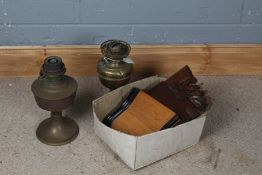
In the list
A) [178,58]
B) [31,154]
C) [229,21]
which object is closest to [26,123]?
[31,154]

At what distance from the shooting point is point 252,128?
59.3 inches

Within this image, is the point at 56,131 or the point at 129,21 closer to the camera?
the point at 56,131

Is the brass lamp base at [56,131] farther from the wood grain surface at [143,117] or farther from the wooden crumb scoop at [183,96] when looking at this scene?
the wooden crumb scoop at [183,96]

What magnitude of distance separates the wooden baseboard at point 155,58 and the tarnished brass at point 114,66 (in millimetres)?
193

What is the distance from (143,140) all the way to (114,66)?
0.33 meters

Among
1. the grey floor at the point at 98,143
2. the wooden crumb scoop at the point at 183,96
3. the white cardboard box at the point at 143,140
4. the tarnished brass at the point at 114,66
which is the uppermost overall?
the tarnished brass at the point at 114,66

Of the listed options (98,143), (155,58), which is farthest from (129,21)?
(98,143)

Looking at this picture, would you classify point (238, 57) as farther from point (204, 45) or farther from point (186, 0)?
point (186, 0)

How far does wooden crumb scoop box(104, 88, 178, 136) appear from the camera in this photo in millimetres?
1335

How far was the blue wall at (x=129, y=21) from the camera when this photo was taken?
62.0 inches

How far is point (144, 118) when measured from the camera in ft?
4.45

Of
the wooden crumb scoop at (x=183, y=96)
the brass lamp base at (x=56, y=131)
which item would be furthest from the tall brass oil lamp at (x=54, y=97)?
the wooden crumb scoop at (x=183, y=96)

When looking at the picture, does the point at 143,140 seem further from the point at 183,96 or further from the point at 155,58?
the point at 155,58

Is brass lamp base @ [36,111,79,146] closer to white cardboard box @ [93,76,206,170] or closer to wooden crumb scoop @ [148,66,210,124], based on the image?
white cardboard box @ [93,76,206,170]
